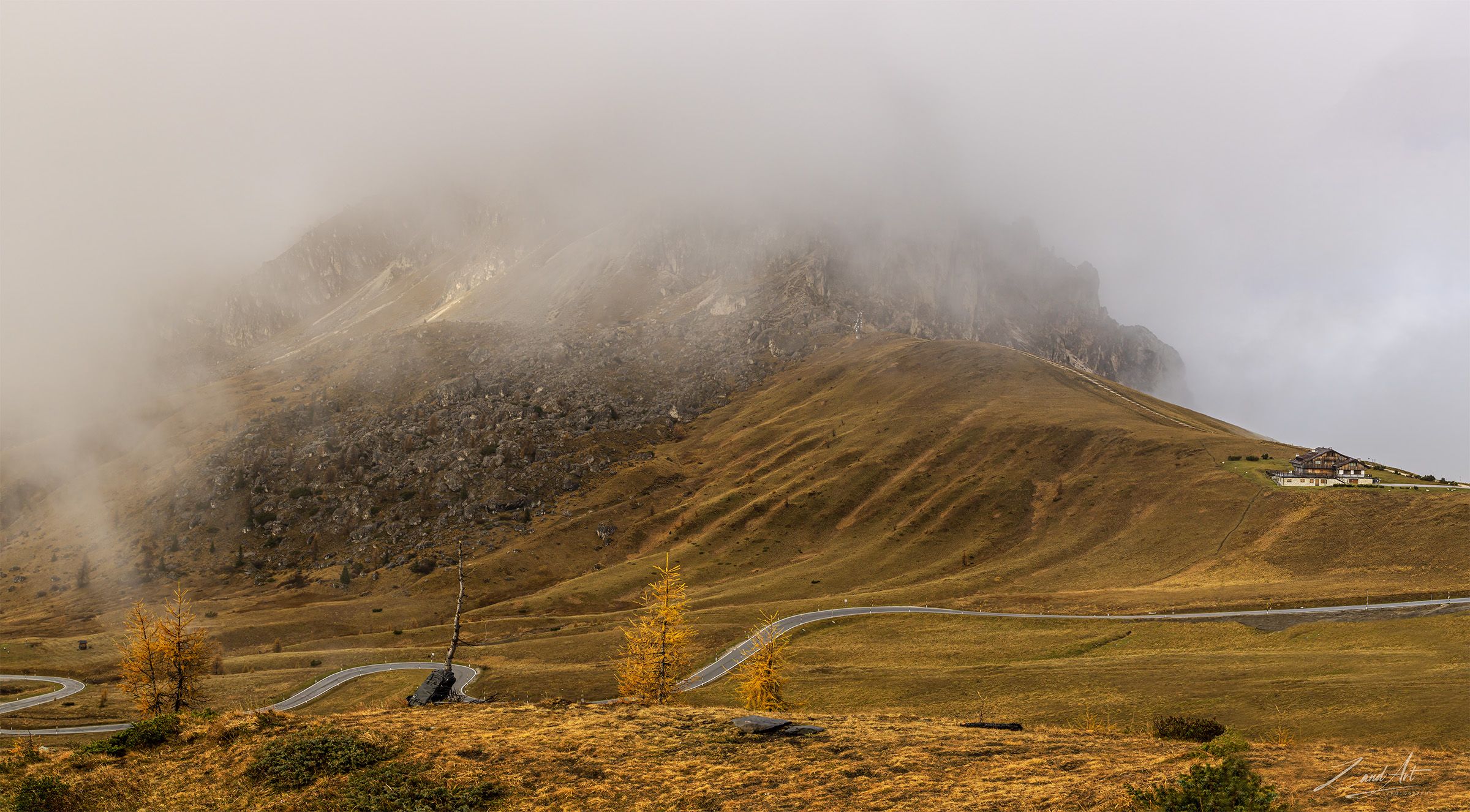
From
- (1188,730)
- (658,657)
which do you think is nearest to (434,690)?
(658,657)

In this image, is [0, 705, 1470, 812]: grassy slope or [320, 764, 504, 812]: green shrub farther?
[0, 705, 1470, 812]: grassy slope

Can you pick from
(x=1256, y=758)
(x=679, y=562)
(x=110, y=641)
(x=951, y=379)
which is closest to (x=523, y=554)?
(x=679, y=562)

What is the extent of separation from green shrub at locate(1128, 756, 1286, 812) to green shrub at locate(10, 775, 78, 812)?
30659 mm

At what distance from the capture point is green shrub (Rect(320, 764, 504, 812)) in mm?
23422

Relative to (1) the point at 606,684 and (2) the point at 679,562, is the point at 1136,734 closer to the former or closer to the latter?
(1) the point at 606,684

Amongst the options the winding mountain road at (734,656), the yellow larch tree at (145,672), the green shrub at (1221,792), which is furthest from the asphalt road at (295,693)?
the green shrub at (1221,792)

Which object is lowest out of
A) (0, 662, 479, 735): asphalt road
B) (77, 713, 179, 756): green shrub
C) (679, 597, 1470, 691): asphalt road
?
(0, 662, 479, 735): asphalt road

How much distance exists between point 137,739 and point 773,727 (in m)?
23.6

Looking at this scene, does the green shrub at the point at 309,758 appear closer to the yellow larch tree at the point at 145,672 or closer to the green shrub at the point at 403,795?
the green shrub at the point at 403,795

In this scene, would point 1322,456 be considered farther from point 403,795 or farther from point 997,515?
point 403,795

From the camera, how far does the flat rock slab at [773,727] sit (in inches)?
1257

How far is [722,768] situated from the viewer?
2745 centimetres

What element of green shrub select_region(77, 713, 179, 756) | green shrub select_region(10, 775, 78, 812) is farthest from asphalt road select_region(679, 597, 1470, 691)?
green shrub select_region(10, 775, 78, 812)

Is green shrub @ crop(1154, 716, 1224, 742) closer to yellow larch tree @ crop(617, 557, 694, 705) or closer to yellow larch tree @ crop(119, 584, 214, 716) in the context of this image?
yellow larch tree @ crop(617, 557, 694, 705)
